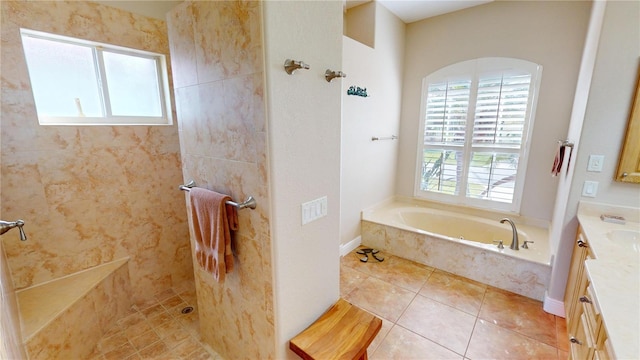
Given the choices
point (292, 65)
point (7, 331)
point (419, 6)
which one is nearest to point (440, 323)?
point (292, 65)

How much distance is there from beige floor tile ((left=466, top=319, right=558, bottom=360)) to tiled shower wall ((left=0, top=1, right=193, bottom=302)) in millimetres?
2587

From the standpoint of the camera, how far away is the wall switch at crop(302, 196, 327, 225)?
1319 millimetres

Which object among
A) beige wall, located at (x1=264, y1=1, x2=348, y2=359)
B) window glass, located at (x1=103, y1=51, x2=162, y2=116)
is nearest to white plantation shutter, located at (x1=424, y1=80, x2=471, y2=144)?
beige wall, located at (x1=264, y1=1, x2=348, y2=359)

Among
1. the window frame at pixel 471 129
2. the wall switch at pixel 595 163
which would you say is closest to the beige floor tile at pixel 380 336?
the wall switch at pixel 595 163

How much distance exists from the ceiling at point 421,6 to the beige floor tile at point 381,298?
3098 millimetres

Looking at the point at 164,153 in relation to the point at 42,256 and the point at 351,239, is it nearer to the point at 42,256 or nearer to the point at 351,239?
the point at 42,256

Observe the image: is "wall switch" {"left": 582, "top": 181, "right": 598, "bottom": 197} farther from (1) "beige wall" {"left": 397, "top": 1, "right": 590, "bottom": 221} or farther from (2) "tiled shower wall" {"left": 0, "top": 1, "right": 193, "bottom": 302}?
(2) "tiled shower wall" {"left": 0, "top": 1, "right": 193, "bottom": 302}

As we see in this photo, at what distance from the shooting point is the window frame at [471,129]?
2873 millimetres

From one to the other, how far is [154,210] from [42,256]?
735mm

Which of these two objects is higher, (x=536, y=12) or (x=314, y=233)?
(x=536, y=12)

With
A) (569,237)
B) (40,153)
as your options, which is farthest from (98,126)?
(569,237)

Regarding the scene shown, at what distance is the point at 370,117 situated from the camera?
3.18 m

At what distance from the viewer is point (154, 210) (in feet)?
7.54

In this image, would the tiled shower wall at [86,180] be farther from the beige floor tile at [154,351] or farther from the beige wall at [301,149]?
the beige wall at [301,149]
